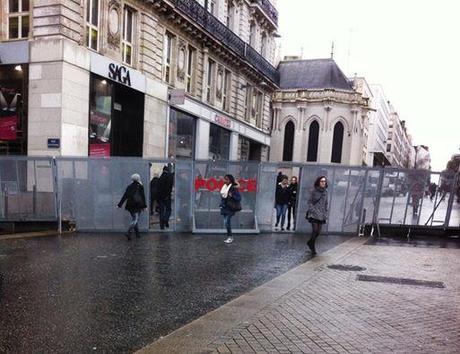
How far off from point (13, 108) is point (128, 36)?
5.43m

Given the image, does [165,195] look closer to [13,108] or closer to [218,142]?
[13,108]

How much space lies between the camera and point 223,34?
24203 millimetres

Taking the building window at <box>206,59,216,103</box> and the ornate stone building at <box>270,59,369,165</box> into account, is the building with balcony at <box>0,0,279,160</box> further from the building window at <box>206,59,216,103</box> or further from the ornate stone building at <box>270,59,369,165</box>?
the ornate stone building at <box>270,59,369,165</box>

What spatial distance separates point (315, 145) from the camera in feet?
160

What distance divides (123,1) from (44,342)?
49.8ft

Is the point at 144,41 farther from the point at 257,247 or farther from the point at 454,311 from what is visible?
the point at 454,311

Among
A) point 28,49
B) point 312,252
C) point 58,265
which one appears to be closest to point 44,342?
point 58,265

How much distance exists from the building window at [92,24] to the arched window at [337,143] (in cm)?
3657

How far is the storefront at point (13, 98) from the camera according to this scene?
1408 cm

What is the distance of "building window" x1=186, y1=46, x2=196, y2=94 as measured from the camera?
21.7m

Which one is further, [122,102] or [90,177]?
[122,102]

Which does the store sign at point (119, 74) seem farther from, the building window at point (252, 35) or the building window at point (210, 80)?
the building window at point (252, 35)

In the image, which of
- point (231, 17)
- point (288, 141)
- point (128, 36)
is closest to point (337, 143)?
point (288, 141)

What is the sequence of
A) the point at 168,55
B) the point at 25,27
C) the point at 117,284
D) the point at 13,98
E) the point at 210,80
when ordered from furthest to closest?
the point at 210,80
the point at 168,55
the point at 13,98
the point at 25,27
the point at 117,284
